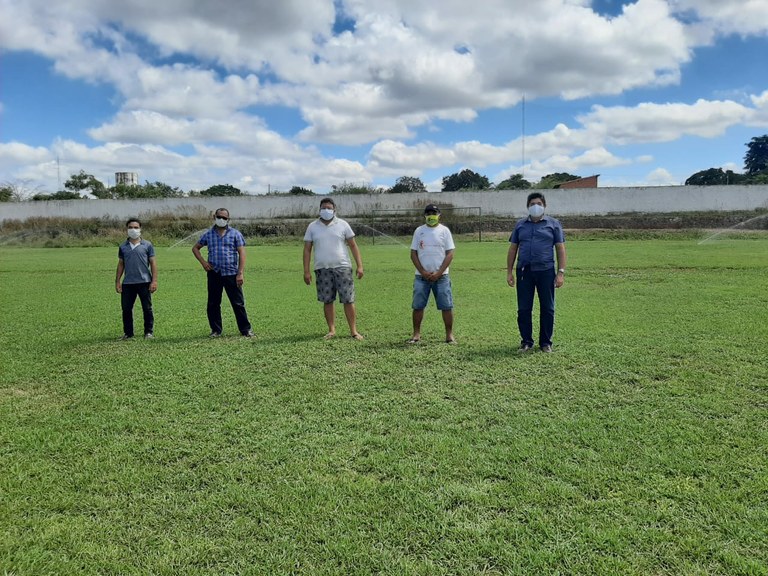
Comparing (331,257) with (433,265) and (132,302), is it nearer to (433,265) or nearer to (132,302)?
(433,265)

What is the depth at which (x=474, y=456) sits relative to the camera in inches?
136

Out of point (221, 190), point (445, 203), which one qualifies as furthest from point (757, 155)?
point (221, 190)

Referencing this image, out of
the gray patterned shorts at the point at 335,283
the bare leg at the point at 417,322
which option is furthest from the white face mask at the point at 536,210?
the gray patterned shorts at the point at 335,283

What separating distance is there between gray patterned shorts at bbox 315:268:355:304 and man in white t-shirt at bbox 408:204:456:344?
0.88 m

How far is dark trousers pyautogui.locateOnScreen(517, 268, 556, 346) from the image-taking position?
20.0 feet

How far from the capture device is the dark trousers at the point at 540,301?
6102 millimetres

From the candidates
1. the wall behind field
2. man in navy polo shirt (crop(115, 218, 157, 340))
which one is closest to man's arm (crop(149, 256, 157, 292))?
man in navy polo shirt (crop(115, 218, 157, 340))

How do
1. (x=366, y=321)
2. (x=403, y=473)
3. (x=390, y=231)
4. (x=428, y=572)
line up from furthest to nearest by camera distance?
1. (x=390, y=231)
2. (x=366, y=321)
3. (x=403, y=473)
4. (x=428, y=572)

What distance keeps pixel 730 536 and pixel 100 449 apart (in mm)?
A: 3723

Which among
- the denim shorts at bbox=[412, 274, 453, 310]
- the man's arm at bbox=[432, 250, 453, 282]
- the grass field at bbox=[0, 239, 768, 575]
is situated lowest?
the grass field at bbox=[0, 239, 768, 575]

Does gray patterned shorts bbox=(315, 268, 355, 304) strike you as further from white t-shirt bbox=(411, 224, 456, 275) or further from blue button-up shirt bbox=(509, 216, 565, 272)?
blue button-up shirt bbox=(509, 216, 565, 272)

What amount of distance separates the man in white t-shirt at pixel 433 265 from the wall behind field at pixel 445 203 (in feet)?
128

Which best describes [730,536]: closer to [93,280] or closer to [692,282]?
[692,282]

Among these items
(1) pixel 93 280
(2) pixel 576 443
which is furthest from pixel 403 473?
(1) pixel 93 280
